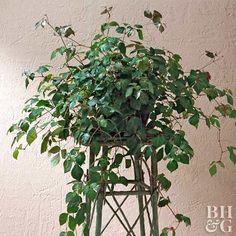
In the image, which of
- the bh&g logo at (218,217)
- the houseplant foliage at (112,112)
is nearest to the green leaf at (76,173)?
the houseplant foliage at (112,112)

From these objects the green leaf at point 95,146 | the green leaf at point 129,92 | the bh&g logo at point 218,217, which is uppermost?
the green leaf at point 129,92

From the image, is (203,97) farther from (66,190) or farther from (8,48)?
(8,48)

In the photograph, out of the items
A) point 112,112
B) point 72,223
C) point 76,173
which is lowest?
point 72,223

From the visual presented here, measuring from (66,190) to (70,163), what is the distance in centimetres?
65

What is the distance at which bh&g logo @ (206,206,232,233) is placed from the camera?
1.59m

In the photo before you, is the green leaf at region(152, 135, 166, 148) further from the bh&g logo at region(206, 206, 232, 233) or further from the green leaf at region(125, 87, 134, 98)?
the bh&g logo at region(206, 206, 232, 233)

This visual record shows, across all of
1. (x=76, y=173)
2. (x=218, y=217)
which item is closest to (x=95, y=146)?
(x=76, y=173)

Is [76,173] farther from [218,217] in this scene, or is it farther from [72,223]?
[218,217]

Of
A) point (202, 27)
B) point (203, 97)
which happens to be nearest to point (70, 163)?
point (203, 97)

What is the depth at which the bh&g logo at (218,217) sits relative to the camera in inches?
62.7

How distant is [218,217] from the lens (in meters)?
1.60

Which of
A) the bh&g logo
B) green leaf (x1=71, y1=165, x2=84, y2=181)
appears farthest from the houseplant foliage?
the bh&g logo

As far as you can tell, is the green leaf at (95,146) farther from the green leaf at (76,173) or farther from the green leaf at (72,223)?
the green leaf at (72,223)

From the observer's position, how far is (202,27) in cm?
168
